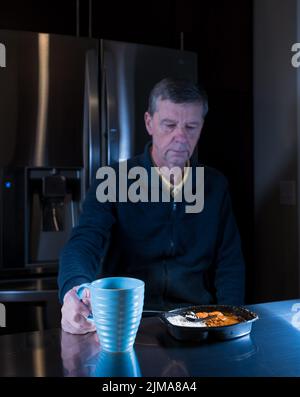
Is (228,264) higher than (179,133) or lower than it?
lower

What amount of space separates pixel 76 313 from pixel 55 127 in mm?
1137

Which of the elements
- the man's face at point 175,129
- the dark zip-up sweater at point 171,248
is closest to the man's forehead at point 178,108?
the man's face at point 175,129

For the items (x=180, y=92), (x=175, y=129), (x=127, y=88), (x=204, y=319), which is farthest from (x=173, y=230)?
(x=127, y=88)

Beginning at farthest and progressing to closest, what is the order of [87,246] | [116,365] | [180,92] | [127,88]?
1. [127,88]
2. [180,92]
3. [87,246]
4. [116,365]

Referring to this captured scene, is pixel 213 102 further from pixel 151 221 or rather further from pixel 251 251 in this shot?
pixel 151 221

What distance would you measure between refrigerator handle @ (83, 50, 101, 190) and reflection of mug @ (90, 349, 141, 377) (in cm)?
117

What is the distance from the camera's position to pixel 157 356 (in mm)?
721

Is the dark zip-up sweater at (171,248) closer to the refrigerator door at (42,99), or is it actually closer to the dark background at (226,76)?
the refrigerator door at (42,99)

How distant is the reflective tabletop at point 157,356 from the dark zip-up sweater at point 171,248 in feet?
1.44

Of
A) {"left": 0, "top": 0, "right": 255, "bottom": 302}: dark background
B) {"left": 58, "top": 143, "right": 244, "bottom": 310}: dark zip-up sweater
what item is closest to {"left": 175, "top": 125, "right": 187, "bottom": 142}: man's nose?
{"left": 58, "top": 143, "right": 244, "bottom": 310}: dark zip-up sweater

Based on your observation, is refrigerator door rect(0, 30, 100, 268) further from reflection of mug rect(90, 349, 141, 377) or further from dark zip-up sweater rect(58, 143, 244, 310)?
reflection of mug rect(90, 349, 141, 377)

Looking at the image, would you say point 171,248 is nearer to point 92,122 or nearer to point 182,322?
point 182,322

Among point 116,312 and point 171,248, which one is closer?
point 116,312
